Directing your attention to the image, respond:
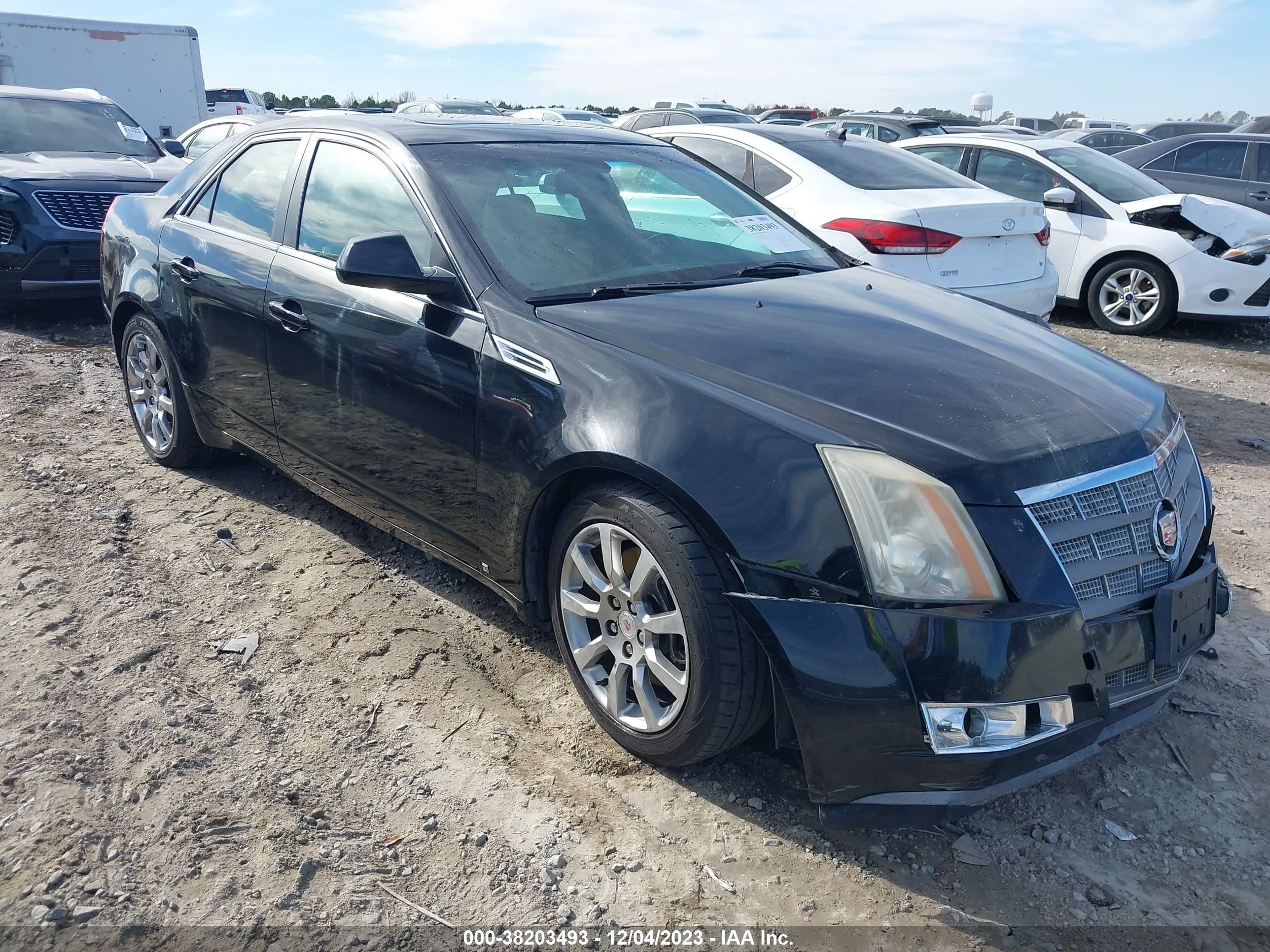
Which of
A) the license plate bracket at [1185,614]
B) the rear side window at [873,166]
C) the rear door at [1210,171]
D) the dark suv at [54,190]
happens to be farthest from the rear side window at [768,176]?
the rear door at [1210,171]

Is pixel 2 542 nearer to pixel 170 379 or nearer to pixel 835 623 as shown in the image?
pixel 170 379

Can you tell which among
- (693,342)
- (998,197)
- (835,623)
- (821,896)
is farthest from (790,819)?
(998,197)

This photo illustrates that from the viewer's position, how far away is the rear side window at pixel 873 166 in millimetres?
6398

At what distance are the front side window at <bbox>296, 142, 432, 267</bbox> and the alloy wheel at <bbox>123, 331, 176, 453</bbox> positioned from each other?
134cm

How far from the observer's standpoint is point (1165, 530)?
2549 millimetres

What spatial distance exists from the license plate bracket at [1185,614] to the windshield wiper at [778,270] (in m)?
1.67

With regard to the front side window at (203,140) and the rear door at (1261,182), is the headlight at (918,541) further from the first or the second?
the rear door at (1261,182)

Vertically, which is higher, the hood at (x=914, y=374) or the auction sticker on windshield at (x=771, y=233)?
the auction sticker on windshield at (x=771, y=233)

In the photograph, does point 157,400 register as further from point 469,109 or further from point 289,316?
point 469,109

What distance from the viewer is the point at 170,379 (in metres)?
4.61

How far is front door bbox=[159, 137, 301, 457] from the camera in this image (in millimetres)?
3938

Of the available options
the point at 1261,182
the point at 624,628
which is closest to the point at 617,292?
the point at 624,628

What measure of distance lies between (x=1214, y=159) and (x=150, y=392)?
34.6 feet

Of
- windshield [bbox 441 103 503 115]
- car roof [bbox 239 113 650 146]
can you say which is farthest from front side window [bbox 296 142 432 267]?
windshield [bbox 441 103 503 115]
